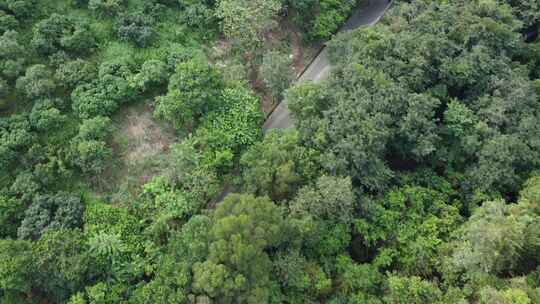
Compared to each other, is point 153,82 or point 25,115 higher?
point 25,115

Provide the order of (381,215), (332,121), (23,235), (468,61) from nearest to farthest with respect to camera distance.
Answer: (23,235) < (381,215) < (332,121) < (468,61)

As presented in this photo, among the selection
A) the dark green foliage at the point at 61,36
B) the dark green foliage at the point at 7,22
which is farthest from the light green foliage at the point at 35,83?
the dark green foliage at the point at 7,22

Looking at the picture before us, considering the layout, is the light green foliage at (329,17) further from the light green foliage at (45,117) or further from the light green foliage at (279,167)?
the light green foliage at (45,117)

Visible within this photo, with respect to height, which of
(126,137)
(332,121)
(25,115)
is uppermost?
(25,115)

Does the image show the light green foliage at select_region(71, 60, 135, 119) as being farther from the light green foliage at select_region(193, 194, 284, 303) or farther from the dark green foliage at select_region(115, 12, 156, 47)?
the light green foliage at select_region(193, 194, 284, 303)

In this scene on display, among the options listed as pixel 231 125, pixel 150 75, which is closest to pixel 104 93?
pixel 150 75

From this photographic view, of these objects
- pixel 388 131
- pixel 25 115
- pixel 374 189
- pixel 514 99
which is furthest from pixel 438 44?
pixel 25 115

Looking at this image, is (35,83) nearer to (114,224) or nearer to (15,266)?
(114,224)

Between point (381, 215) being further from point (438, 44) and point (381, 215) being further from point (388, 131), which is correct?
point (438, 44)
